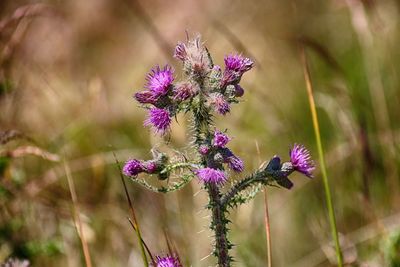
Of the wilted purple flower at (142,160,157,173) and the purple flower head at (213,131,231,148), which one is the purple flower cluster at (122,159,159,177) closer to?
the wilted purple flower at (142,160,157,173)

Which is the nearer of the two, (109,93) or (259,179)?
(259,179)

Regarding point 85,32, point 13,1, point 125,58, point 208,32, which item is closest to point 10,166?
point 13,1

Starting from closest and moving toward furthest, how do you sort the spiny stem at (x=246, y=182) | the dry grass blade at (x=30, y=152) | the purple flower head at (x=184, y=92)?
the purple flower head at (x=184, y=92)
the spiny stem at (x=246, y=182)
the dry grass blade at (x=30, y=152)

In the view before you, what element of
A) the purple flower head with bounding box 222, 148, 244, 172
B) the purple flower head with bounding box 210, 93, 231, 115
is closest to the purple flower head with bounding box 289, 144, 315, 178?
the purple flower head with bounding box 222, 148, 244, 172

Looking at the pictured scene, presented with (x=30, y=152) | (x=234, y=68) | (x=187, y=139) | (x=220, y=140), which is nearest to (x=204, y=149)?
(x=220, y=140)

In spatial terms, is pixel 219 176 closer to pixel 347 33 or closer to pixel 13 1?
pixel 13 1

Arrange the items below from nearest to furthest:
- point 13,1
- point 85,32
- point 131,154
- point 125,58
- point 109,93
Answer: point 131,154 < point 13,1 < point 109,93 < point 125,58 < point 85,32

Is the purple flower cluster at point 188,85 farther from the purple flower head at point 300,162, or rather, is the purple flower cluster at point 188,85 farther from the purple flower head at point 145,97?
the purple flower head at point 300,162

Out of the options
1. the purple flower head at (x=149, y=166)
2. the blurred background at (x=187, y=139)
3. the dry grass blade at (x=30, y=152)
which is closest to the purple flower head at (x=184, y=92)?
the purple flower head at (x=149, y=166)
